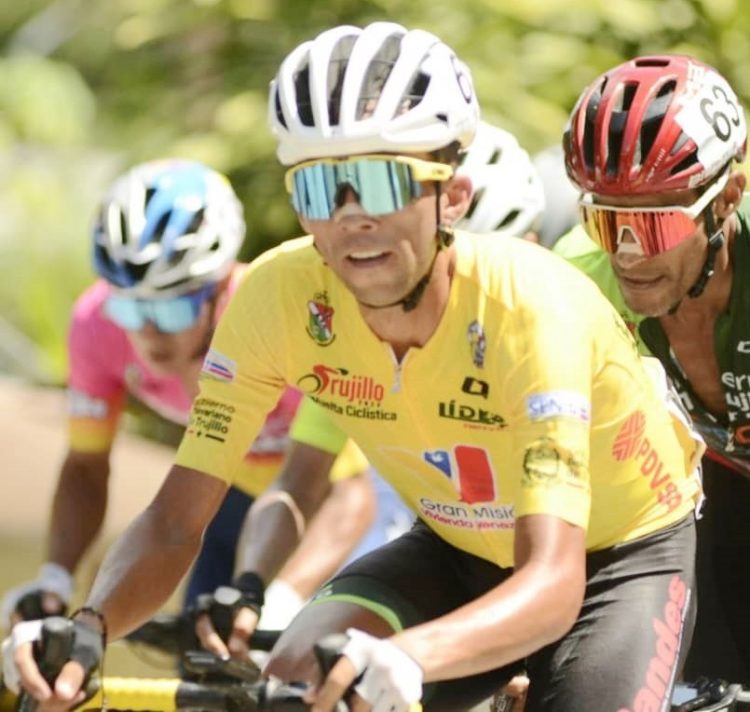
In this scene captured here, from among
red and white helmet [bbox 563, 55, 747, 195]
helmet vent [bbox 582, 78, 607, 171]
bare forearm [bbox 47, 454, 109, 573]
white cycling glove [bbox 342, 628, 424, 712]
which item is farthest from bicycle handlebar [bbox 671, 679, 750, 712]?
bare forearm [bbox 47, 454, 109, 573]

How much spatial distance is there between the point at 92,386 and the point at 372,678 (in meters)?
3.34

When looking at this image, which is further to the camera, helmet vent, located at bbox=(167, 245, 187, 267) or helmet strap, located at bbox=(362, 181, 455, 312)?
helmet vent, located at bbox=(167, 245, 187, 267)

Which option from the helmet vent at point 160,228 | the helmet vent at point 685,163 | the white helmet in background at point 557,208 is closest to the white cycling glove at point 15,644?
the helmet vent at point 685,163

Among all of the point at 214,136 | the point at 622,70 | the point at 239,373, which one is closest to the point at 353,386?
the point at 239,373

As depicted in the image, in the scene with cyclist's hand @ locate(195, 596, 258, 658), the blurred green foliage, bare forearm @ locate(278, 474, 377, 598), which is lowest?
the blurred green foliage

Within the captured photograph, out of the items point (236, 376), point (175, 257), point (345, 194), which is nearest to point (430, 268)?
point (345, 194)

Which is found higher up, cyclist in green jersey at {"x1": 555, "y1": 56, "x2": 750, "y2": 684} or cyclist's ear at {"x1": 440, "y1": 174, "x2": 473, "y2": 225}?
cyclist's ear at {"x1": 440, "y1": 174, "x2": 473, "y2": 225}

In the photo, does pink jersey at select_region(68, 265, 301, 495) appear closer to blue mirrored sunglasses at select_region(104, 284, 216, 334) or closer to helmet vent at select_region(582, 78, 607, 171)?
blue mirrored sunglasses at select_region(104, 284, 216, 334)

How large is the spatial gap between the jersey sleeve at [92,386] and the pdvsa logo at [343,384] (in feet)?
7.31

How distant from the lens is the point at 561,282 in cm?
414

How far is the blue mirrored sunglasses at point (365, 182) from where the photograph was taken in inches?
159

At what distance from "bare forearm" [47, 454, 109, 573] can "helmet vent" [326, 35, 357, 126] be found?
96.4 inches

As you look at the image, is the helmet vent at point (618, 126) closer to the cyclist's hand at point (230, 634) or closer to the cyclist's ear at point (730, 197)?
the cyclist's ear at point (730, 197)

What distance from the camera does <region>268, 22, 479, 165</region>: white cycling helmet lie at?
4.08m
